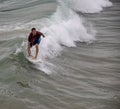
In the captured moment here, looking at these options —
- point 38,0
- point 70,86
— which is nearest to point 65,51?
point 70,86

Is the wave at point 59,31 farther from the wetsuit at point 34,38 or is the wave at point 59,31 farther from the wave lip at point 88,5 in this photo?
the wave lip at point 88,5

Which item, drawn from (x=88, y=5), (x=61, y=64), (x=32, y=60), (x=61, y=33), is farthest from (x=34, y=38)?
(x=88, y=5)

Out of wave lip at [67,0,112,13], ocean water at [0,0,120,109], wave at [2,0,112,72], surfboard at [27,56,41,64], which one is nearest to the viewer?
ocean water at [0,0,120,109]

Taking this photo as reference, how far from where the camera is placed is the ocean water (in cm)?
873

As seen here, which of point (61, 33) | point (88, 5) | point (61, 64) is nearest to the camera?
point (61, 64)

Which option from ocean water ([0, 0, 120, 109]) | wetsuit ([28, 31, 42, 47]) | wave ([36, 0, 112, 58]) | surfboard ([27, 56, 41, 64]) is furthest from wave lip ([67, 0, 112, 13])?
surfboard ([27, 56, 41, 64])

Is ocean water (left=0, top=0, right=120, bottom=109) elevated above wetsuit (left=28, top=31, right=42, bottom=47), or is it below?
below

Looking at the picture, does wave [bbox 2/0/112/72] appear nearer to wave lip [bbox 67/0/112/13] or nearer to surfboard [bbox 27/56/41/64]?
surfboard [bbox 27/56/41/64]

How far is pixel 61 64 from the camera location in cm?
1187

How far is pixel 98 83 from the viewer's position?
33.1 feet

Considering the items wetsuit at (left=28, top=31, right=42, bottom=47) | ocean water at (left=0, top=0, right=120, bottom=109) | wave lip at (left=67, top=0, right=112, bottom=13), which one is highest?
wave lip at (left=67, top=0, right=112, bottom=13)

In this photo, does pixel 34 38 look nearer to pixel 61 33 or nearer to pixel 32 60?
pixel 32 60

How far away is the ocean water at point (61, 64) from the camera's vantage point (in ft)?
28.6

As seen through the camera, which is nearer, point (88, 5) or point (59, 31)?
point (59, 31)
